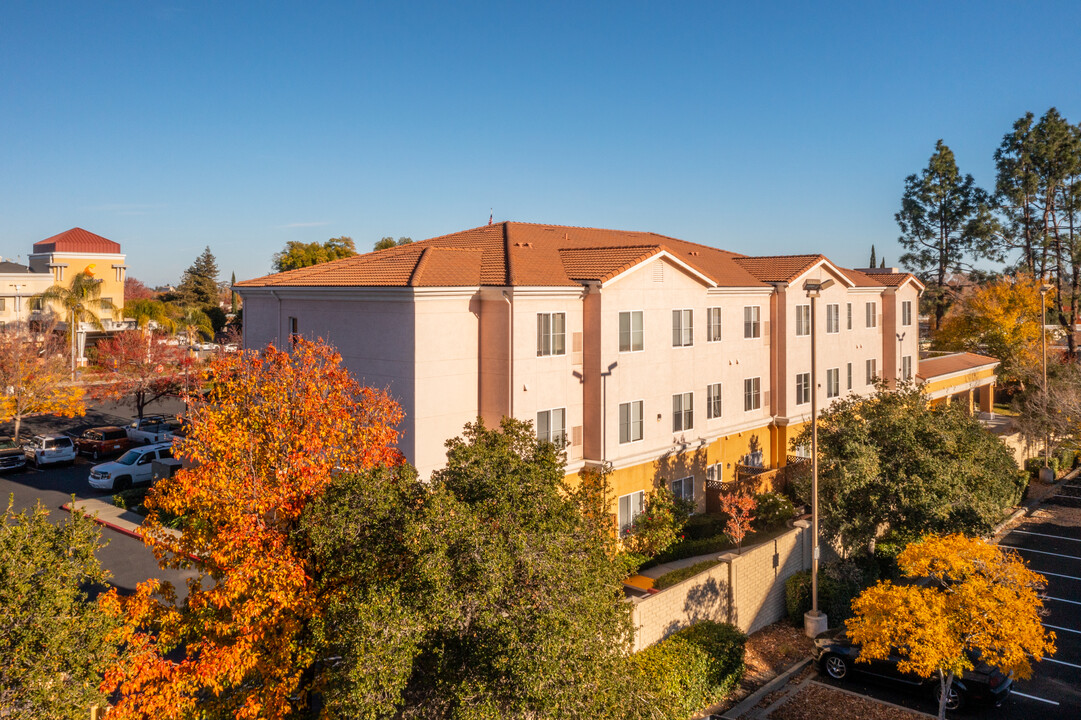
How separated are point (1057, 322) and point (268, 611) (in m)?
63.7

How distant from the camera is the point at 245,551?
1261 centimetres

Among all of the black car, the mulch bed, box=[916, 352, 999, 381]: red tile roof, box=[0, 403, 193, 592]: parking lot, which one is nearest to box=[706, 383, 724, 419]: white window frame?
the black car

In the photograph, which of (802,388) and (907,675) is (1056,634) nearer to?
(907,675)

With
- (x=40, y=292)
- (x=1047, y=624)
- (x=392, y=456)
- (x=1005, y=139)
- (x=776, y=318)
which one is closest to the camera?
(x=392, y=456)

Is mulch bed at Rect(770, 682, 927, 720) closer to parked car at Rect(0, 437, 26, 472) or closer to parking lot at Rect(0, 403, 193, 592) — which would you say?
parking lot at Rect(0, 403, 193, 592)

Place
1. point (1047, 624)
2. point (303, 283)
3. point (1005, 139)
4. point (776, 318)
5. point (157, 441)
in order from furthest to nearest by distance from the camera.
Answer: point (1005, 139)
point (157, 441)
point (776, 318)
point (303, 283)
point (1047, 624)

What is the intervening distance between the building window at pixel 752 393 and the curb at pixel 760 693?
15146mm

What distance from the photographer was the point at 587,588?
1193 cm

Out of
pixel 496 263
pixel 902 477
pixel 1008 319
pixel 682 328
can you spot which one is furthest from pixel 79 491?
pixel 1008 319

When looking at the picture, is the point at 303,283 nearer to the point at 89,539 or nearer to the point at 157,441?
the point at 89,539

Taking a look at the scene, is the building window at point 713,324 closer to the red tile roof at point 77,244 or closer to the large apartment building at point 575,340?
the large apartment building at point 575,340

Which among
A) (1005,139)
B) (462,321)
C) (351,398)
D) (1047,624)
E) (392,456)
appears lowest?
(1047,624)

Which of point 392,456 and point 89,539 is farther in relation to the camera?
point 392,456

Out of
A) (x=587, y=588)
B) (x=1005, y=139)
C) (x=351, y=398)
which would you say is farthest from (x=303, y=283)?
(x=1005, y=139)
